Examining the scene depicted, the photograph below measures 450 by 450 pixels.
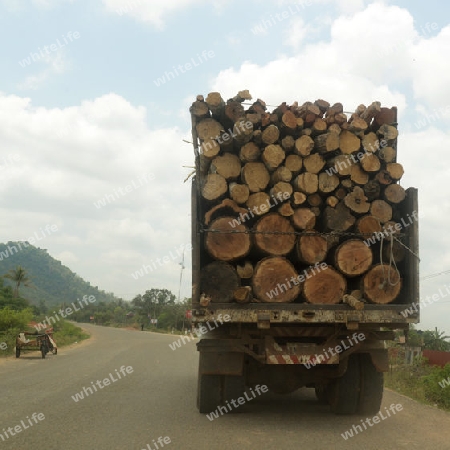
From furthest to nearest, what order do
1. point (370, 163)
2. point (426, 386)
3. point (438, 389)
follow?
point (426, 386) < point (438, 389) < point (370, 163)

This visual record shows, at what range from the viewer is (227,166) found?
596 centimetres

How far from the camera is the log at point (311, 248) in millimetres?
5660

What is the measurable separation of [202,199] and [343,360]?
8.40ft

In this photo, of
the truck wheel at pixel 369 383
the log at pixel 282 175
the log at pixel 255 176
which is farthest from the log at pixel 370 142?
the truck wheel at pixel 369 383

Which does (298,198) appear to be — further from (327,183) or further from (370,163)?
(370,163)

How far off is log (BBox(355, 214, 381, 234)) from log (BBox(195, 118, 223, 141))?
199 centimetres

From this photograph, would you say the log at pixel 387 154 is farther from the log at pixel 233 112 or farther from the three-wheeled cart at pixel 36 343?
the three-wheeled cart at pixel 36 343

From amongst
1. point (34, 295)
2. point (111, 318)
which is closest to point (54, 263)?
point (34, 295)

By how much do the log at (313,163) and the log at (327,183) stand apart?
0.09 meters

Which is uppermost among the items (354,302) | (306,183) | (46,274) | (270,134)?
(46,274)

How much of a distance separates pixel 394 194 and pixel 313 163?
3.42 ft

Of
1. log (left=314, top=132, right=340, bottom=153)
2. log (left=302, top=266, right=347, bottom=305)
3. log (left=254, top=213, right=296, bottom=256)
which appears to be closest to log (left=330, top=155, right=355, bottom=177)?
log (left=314, top=132, right=340, bottom=153)

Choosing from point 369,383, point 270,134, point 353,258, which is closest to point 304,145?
point 270,134

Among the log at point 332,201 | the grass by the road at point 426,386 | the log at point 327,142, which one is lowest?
the grass by the road at point 426,386
